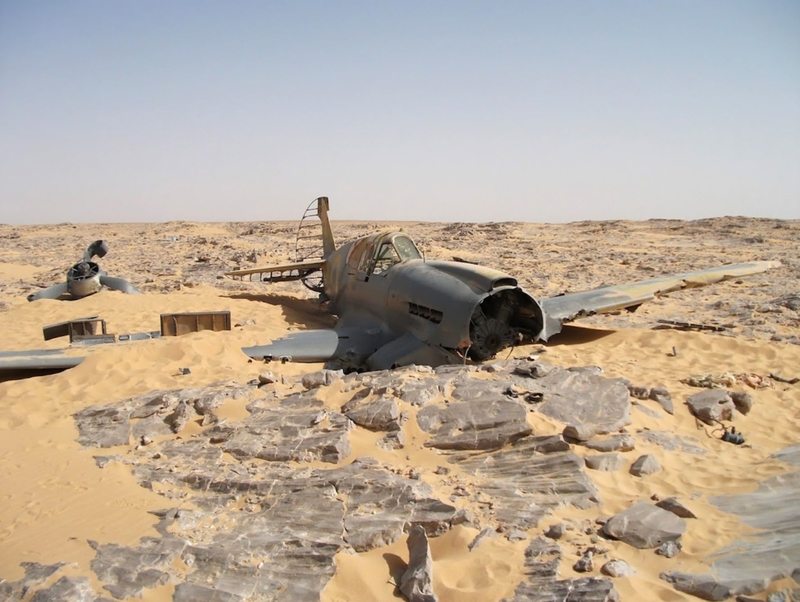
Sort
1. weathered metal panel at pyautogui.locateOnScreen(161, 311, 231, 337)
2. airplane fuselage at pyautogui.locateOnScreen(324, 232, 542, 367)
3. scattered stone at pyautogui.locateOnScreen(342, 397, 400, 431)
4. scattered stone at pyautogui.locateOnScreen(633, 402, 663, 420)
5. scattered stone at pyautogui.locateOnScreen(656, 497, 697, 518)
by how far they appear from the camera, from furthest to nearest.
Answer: weathered metal panel at pyautogui.locateOnScreen(161, 311, 231, 337) → airplane fuselage at pyautogui.locateOnScreen(324, 232, 542, 367) → scattered stone at pyautogui.locateOnScreen(633, 402, 663, 420) → scattered stone at pyautogui.locateOnScreen(342, 397, 400, 431) → scattered stone at pyautogui.locateOnScreen(656, 497, 697, 518)

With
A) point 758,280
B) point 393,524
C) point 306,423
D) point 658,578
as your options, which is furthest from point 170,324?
point 758,280

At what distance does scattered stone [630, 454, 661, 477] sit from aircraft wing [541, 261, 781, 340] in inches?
147

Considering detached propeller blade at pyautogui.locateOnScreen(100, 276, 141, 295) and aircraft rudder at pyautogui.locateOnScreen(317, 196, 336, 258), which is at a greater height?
Answer: aircraft rudder at pyautogui.locateOnScreen(317, 196, 336, 258)

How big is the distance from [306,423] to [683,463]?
10.6ft

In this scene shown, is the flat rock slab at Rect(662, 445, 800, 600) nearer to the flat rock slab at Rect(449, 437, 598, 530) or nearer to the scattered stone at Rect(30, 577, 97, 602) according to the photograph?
the flat rock slab at Rect(449, 437, 598, 530)

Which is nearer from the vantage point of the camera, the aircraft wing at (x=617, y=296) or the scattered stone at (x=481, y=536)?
the scattered stone at (x=481, y=536)

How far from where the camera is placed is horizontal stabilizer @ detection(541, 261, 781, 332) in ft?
31.7

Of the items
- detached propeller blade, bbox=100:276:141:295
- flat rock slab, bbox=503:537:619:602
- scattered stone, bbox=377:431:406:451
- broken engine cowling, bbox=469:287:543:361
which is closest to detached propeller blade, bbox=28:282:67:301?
detached propeller blade, bbox=100:276:141:295

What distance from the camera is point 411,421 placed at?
17.5 feet

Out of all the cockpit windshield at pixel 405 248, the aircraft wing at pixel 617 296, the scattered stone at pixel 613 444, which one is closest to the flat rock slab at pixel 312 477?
the scattered stone at pixel 613 444

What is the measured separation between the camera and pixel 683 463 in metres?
4.79

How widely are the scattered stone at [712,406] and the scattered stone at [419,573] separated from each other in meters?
3.44

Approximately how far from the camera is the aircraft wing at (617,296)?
966 centimetres

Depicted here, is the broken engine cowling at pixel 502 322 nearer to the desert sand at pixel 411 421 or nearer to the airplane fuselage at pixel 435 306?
the airplane fuselage at pixel 435 306
